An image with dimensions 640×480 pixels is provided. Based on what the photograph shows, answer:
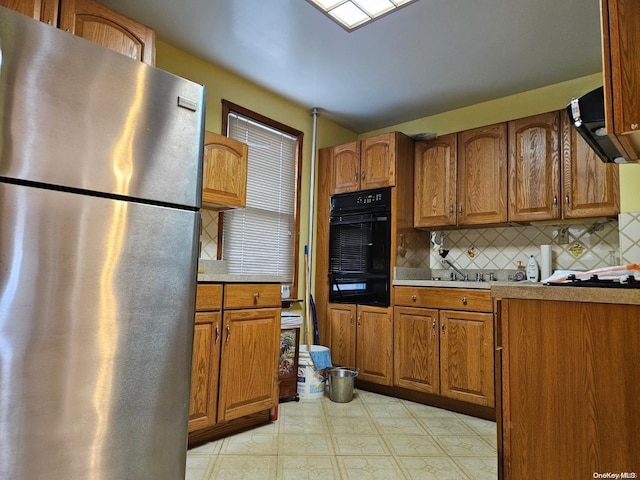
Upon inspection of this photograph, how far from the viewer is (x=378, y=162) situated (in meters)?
3.50

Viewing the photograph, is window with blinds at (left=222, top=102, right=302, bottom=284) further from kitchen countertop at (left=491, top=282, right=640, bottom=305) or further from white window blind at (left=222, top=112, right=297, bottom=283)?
kitchen countertop at (left=491, top=282, right=640, bottom=305)

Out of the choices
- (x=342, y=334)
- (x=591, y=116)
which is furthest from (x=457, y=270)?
(x=591, y=116)

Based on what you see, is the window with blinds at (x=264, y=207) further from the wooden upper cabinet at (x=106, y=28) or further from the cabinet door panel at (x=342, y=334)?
the wooden upper cabinet at (x=106, y=28)

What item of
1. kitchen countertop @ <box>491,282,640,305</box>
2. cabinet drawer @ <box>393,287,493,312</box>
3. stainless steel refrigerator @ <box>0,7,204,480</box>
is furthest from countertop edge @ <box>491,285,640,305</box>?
cabinet drawer @ <box>393,287,493,312</box>

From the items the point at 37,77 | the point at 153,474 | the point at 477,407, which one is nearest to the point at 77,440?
the point at 153,474

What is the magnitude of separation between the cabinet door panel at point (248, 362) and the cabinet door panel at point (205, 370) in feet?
0.15

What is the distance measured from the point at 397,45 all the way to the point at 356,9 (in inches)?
17.7

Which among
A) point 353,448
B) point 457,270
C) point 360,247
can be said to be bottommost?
point 353,448

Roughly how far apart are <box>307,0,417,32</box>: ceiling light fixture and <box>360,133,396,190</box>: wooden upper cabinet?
1.15m

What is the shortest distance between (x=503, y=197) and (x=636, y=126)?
76.3 inches

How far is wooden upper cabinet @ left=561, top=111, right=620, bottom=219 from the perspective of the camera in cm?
265

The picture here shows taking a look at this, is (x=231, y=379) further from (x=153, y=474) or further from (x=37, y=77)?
(x=37, y=77)

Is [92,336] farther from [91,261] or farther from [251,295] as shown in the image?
[251,295]

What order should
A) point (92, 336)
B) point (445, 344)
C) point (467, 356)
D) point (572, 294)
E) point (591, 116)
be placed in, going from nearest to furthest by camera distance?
point (92, 336)
point (572, 294)
point (591, 116)
point (467, 356)
point (445, 344)
